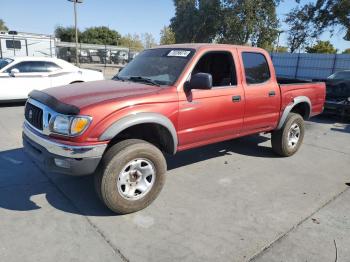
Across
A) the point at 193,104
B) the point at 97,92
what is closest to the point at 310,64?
the point at 193,104

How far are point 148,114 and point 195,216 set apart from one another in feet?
4.07

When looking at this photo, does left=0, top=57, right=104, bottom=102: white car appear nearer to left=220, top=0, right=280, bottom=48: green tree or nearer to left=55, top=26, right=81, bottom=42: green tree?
left=220, top=0, right=280, bottom=48: green tree

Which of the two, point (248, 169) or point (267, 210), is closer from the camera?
point (267, 210)

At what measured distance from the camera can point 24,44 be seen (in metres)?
25.8

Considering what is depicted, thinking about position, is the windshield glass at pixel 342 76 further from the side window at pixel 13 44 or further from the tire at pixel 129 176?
the side window at pixel 13 44

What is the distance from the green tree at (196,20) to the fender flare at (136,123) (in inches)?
1184

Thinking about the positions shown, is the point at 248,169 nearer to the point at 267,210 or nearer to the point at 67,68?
the point at 267,210

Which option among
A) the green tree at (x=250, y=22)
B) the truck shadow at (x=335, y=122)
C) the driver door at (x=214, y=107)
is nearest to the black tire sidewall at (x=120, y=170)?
the driver door at (x=214, y=107)

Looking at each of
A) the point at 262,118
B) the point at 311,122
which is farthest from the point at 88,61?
the point at 262,118

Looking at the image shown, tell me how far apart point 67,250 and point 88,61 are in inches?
1418

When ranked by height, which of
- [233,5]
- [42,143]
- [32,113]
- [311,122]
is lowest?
[311,122]

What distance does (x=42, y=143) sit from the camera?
3.40m

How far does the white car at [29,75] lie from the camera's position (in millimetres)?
9539

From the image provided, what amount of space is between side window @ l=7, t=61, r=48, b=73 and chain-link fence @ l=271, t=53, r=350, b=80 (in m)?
17.4
